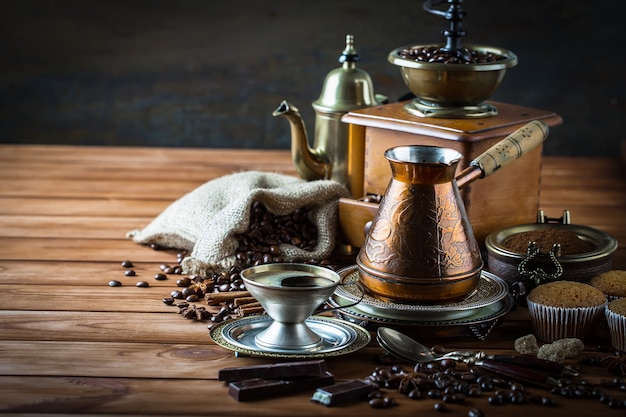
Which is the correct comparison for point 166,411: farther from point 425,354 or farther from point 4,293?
point 4,293

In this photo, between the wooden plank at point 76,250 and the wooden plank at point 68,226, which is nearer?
the wooden plank at point 76,250

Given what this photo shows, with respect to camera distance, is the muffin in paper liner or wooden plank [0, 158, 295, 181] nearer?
the muffin in paper liner

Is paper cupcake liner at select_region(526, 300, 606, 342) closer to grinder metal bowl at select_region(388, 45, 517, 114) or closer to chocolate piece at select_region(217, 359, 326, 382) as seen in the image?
chocolate piece at select_region(217, 359, 326, 382)

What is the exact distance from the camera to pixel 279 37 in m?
4.30

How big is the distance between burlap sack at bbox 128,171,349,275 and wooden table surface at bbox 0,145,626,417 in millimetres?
68

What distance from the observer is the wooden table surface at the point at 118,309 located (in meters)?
1.43

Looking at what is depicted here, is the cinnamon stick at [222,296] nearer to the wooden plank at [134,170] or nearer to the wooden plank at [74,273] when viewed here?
the wooden plank at [74,273]

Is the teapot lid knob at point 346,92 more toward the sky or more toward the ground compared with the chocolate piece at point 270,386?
more toward the sky

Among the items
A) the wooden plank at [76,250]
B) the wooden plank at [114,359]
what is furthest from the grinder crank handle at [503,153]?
the wooden plank at [76,250]

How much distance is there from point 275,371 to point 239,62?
9.92ft

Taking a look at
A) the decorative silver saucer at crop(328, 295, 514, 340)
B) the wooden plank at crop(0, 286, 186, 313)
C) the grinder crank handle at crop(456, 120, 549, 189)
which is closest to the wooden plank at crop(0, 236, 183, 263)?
the wooden plank at crop(0, 286, 186, 313)

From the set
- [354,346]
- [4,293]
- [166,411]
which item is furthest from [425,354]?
[4,293]

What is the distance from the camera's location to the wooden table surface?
1.43 m

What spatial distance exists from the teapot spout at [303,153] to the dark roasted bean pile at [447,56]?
0.34 metres
